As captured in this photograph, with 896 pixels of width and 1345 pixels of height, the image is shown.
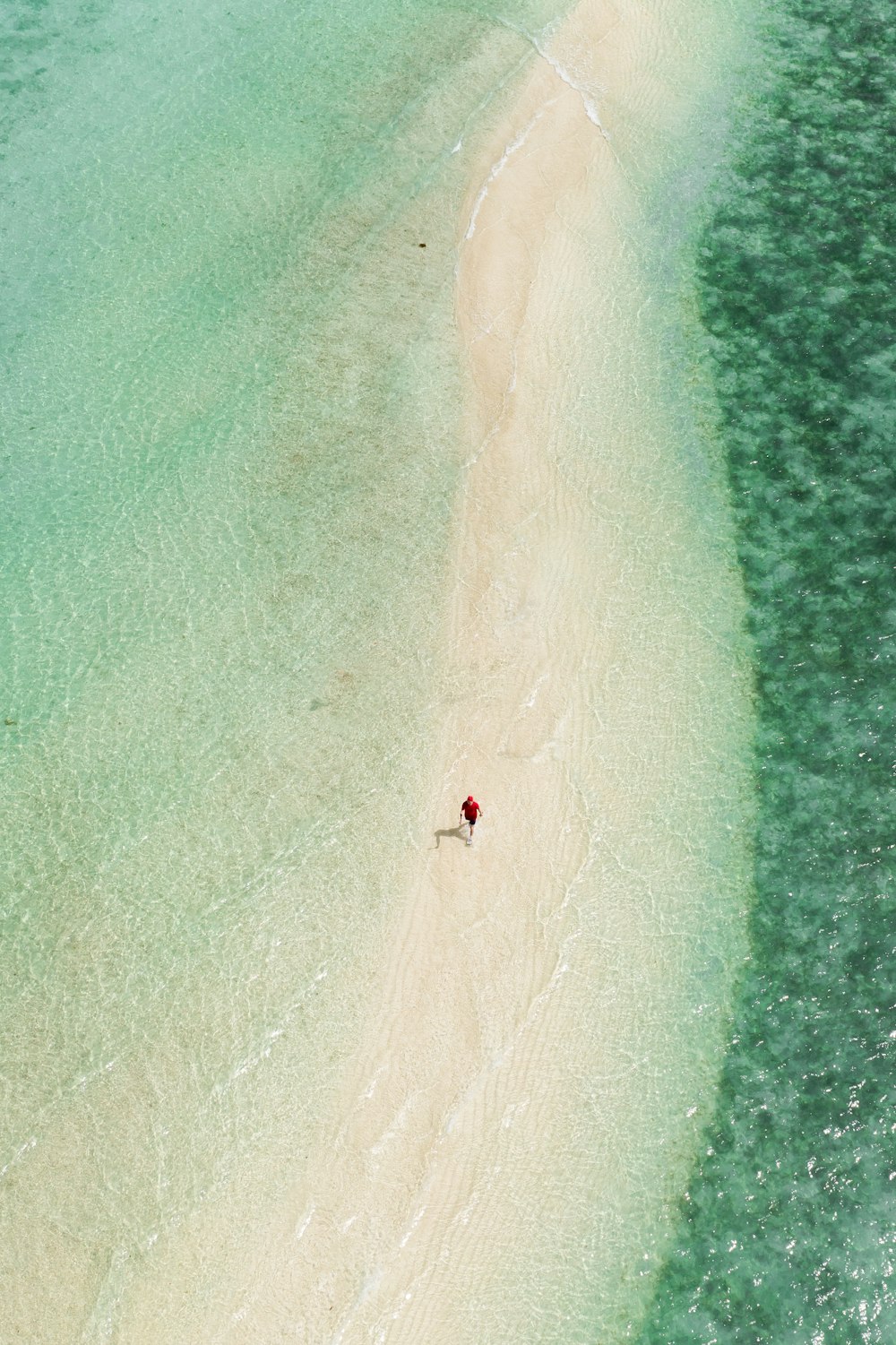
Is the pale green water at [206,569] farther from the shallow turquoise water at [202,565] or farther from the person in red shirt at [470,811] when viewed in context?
the person in red shirt at [470,811]

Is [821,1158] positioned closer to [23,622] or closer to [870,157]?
Answer: [23,622]

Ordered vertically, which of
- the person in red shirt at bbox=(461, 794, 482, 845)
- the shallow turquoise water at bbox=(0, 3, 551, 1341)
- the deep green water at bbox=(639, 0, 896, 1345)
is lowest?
the deep green water at bbox=(639, 0, 896, 1345)

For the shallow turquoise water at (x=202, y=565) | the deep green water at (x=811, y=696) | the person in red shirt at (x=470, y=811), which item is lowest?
the deep green water at (x=811, y=696)

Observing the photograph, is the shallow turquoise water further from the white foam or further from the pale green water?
the white foam

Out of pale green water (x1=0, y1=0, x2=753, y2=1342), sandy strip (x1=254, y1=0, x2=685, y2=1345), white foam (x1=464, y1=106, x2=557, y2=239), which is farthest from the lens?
white foam (x1=464, y1=106, x2=557, y2=239)

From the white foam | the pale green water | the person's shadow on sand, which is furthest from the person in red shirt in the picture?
the white foam

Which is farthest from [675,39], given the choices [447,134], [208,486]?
[208,486]

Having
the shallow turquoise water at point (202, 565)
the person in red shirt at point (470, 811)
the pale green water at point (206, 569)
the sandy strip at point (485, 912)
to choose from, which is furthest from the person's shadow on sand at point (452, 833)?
the shallow turquoise water at point (202, 565)
